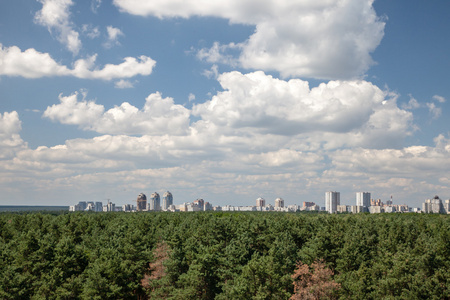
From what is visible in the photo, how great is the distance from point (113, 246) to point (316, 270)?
38.3 meters

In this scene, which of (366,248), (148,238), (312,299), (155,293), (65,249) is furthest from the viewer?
(148,238)

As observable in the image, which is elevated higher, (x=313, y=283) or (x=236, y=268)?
(x=236, y=268)

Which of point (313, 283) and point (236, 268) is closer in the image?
point (313, 283)

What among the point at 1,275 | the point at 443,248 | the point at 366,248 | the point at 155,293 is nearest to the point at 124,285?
the point at 155,293

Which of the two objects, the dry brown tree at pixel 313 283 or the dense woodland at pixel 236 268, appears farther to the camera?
the dense woodland at pixel 236 268

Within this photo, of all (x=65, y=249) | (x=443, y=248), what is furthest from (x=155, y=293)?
(x=443, y=248)

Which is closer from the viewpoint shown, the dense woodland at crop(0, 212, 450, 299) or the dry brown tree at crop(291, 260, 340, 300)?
the dry brown tree at crop(291, 260, 340, 300)

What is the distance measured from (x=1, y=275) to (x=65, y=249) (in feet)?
34.7

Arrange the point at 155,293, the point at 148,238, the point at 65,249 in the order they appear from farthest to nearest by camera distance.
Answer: the point at 148,238 < the point at 65,249 < the point at 155,293

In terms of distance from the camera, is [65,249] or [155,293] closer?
[155,293]

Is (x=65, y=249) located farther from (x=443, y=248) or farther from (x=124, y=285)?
(x=443, y=248)

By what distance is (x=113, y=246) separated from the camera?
7650 cm

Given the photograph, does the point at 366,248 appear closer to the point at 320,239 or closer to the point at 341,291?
the point at 320,239

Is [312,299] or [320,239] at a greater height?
[320,239]
